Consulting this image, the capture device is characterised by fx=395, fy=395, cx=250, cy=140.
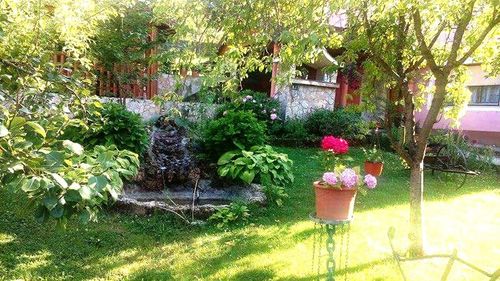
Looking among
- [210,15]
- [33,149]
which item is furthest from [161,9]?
[33,149]

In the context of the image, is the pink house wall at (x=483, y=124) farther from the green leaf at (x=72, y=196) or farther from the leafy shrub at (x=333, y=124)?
the green leaf at (x=72, y=196)

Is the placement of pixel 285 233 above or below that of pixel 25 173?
below

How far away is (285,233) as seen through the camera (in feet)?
14.9

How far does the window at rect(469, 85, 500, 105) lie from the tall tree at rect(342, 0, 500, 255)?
29.3 ft

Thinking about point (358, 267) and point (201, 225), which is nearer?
point (358, 267)

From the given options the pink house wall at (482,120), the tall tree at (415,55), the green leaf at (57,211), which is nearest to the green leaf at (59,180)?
the green leaf at (57,211)

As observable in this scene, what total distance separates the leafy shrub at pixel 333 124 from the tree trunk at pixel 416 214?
6.72m

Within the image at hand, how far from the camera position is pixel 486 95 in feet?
38.8

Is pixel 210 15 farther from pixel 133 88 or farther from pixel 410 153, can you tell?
pixel 133 88

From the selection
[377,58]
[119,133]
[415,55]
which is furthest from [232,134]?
→ [415,55]

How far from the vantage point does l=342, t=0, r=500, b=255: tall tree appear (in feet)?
11.3

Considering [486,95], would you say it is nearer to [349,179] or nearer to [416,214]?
[416,214]

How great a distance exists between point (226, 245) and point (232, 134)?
2.57 meters

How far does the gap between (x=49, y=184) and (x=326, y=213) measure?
7.58 ft
